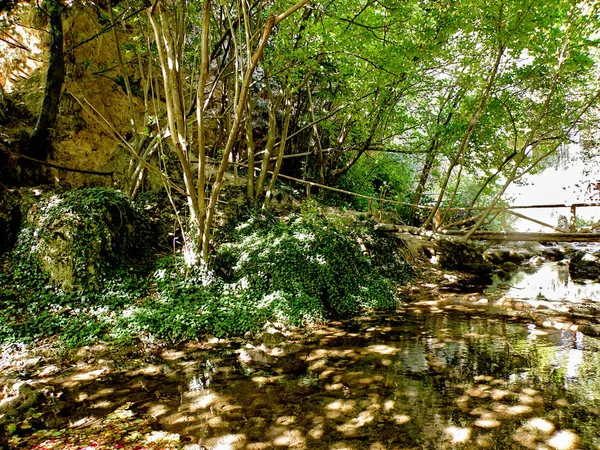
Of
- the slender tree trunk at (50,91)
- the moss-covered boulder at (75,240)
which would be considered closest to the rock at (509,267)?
the moss-covered boulder at (75,240)

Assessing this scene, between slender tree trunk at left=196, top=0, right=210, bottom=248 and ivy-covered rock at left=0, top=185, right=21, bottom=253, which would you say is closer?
slender tree trunk at left=196, top=0, right=210, bottom=248

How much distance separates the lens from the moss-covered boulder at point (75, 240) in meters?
5.21

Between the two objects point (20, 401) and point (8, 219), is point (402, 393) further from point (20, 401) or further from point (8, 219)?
point (8, 219)

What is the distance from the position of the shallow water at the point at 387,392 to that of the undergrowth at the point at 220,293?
2.13ft

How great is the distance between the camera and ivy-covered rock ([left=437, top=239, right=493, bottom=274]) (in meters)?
10.8

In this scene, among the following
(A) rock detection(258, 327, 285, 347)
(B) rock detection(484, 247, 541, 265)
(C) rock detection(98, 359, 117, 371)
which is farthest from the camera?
(B) rock detection(484, 247, 541, 265)

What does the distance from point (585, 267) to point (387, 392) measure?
432 inches

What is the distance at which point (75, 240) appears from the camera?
532cm

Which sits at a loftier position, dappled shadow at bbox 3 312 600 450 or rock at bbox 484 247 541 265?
rock at bbox 484 247 541 265

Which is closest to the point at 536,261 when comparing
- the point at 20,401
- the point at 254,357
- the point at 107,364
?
the point at 254,357

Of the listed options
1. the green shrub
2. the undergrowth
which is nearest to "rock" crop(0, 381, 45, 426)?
the undergrowth

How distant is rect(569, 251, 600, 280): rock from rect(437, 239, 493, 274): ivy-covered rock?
267 cm

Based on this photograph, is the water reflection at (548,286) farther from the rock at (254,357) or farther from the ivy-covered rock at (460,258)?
the rock at (254,357)

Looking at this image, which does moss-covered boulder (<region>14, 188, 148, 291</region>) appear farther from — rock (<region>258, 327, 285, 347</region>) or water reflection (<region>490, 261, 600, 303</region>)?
water reflection (<region>490, 261, 600, 303</region>)
